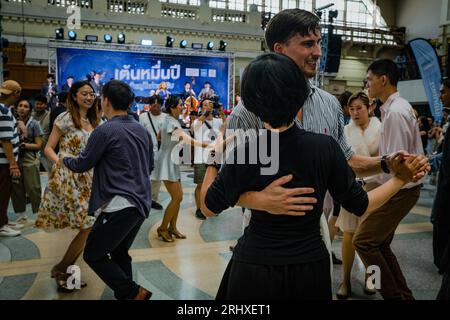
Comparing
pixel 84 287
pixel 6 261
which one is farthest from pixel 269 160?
pixel 6 261

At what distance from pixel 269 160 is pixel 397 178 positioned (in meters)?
0.53

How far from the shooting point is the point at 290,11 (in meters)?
1.65

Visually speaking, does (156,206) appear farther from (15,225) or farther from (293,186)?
(293,186)

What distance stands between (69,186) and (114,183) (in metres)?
0.69

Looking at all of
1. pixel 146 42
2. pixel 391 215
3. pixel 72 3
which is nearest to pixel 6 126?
pixel 391 215

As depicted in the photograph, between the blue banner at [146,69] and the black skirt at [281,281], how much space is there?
517 inches

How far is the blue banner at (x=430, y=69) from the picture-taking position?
28.1ft

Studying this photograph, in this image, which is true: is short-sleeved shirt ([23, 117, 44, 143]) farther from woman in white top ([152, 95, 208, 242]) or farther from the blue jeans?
the blue jeans

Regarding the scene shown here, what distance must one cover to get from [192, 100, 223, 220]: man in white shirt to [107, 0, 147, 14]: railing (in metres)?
12.3

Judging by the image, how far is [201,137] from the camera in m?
5.49

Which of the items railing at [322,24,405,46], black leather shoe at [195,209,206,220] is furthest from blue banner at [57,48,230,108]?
railing at [322,24,405,46]

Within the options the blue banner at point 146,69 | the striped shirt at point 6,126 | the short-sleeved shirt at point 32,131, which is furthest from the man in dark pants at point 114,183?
the blue banner at point 146,69

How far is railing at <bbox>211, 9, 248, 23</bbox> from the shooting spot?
57.5ft

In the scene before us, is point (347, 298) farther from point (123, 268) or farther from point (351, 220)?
point (123, 268)
